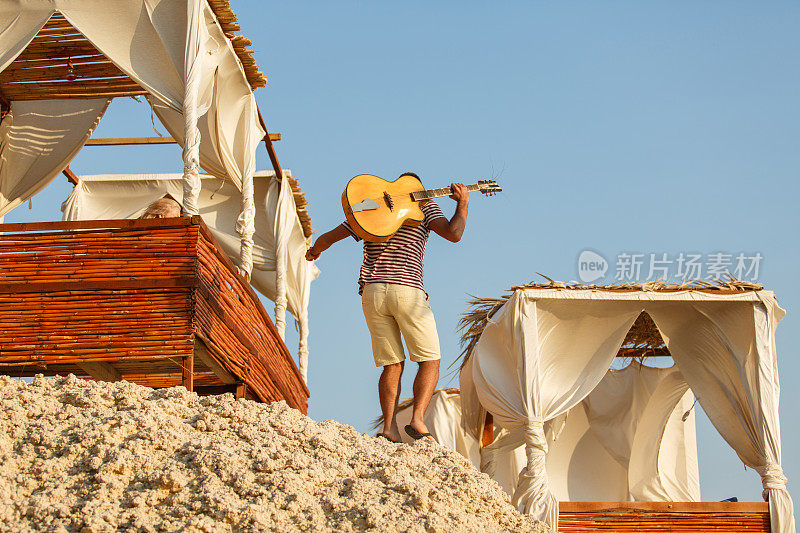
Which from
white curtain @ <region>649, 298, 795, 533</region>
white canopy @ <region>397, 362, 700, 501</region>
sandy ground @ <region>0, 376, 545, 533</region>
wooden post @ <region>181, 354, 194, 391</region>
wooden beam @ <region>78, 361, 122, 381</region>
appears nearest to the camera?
sandy ground @ <region>0, 376, 545, 533</region>

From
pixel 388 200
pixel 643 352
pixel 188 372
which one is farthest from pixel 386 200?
pixel 643 352

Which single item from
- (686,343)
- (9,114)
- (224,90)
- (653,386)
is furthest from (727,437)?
(9,114)

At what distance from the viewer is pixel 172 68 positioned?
768cm

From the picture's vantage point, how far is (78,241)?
655 cm

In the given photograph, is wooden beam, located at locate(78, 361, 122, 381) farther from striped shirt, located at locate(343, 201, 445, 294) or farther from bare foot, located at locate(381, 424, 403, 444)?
bare foot, located at locate(381, 424, 403, 444)

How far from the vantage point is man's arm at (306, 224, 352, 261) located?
262 inches

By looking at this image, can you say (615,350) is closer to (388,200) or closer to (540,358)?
(540,358)

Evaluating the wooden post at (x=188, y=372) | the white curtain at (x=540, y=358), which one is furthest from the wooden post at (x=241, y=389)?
the white curtain at (x=540, y=358)

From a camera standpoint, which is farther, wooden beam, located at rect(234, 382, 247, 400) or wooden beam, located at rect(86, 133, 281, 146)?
wooden beam, located at rect(86, 133, 281, 146)

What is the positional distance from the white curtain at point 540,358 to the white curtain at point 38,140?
459 centimetres

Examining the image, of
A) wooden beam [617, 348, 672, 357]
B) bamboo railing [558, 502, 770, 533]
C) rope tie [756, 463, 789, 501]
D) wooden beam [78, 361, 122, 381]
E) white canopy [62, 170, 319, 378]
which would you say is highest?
white canopy [62, 170, 319, 378]

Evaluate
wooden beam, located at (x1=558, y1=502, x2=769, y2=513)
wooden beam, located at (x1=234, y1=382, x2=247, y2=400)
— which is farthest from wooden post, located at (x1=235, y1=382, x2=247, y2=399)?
wooden beam, located at (x1=558, y1=502, x2=769, y2=513)

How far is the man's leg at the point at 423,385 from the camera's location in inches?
245

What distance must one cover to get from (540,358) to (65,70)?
17.2ft
